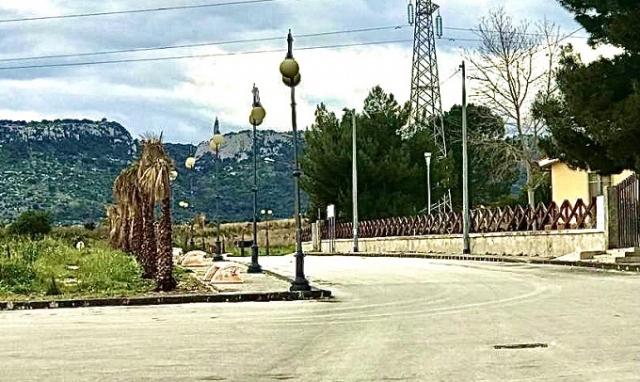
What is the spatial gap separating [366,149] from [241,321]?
63594 mm

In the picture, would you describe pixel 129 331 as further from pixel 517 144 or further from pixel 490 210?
pixel 517 144

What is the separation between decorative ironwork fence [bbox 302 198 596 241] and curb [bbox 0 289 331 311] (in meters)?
20.3

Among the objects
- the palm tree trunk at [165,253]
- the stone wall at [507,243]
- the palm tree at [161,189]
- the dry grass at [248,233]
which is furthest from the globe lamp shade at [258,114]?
the dry grass at [248,233]

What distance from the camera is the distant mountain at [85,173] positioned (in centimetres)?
10375

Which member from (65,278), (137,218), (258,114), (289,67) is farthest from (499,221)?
(289,67)

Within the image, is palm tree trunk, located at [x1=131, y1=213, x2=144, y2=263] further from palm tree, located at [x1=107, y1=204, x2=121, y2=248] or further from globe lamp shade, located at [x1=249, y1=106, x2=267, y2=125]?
palm tree, located at [x1=107, y1=204, x2=121, y2=248]

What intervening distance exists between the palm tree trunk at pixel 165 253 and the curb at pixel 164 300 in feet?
5.12

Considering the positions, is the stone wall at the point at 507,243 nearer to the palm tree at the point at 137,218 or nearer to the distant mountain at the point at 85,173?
the palm tree at the point at 137,218

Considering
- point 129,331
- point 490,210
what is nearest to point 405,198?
point 490,210

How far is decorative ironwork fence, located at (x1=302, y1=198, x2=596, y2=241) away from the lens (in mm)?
40562

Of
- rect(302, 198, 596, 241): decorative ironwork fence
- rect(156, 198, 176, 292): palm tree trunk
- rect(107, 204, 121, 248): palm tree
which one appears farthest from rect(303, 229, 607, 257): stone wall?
rect(156, 198, 176, 292): palm tree trunk

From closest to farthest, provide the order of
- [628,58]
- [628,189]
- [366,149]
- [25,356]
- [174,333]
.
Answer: [25,356] → [174,333] → [628,58] → [628,189] → [366,149]

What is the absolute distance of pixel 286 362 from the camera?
11.3 metres

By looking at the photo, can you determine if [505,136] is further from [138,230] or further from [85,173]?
[85,173]
